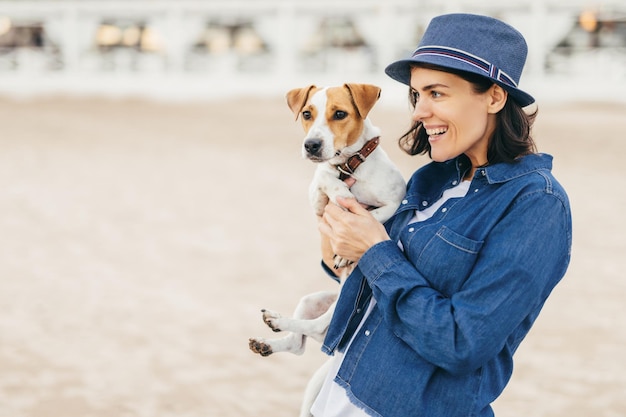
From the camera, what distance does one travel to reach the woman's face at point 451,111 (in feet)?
6.61

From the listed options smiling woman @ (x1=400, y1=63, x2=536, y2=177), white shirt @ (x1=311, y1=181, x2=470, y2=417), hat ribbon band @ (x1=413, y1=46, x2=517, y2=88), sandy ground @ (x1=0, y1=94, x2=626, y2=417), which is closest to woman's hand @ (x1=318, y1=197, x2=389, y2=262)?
white shirt @ (x1=311, y1=181, x2=470, y2=417)

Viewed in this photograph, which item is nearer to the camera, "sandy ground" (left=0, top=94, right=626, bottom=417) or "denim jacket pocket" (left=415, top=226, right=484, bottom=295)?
"denim jacket pocket" (left=415, top=226, right=484, bottom=295)

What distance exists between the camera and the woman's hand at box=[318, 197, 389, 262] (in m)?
2.10

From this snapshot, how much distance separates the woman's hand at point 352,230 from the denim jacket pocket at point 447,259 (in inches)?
6.0

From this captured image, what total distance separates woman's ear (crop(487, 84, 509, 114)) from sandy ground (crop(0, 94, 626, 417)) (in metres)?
1.08

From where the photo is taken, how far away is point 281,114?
23.5 metres

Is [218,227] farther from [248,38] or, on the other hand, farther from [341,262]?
[248,38]

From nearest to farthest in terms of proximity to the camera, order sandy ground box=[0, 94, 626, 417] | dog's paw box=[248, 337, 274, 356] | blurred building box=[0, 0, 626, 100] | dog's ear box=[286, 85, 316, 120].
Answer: dog's paw box=[248, 337, 274, 356] < dog's ear box=[286, 85, 316, 120] < sandy ground box=[0, 94, 626, 417] < blurred building box=[0, 0, 626, 100]

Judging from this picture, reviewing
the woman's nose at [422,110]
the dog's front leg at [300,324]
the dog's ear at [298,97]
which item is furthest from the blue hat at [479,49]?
the dog's front leg at [300,324]

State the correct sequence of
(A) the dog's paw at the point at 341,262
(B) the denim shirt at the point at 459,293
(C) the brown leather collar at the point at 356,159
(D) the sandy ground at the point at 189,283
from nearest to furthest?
(B) the denim shirt at the point at 459,293, (A) the dog's paw at the point at 341,262, (C) the brown leather collar at the point at 356,159, (D) the sandy ground at the point at 189,283

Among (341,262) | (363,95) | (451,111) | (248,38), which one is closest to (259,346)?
(341,262)

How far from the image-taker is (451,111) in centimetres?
202

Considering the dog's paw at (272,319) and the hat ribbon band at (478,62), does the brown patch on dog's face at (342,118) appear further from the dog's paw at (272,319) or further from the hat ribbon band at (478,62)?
the hat ribbon band at (478,62)

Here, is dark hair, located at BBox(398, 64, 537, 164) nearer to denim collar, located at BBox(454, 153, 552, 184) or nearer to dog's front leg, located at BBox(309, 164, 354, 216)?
denim collar, located at BBox(454, 153, 552, 184)
